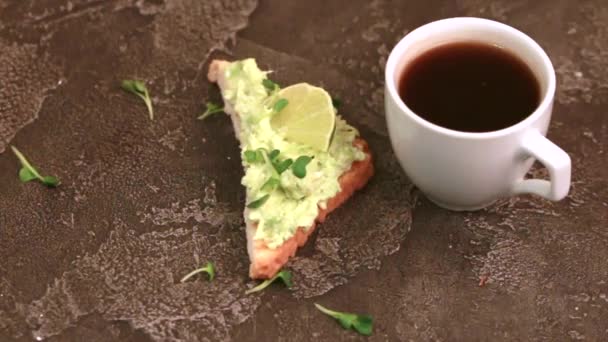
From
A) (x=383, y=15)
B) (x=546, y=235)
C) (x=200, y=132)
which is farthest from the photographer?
(x=383, y=15)

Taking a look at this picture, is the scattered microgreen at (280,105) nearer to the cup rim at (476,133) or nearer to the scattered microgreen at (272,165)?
the scattered microgreen at (272,165)

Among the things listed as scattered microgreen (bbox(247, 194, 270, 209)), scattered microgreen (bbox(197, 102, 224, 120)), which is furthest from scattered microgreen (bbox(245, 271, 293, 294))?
scattered microgreen (bbox(197, 102, 224, 120))

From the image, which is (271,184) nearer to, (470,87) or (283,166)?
(283,166)

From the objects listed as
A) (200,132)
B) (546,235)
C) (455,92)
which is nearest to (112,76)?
(200,132)

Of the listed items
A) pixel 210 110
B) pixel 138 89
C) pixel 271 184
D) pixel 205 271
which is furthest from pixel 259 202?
pixel 138 89

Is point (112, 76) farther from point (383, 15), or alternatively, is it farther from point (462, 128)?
point (462, 128)

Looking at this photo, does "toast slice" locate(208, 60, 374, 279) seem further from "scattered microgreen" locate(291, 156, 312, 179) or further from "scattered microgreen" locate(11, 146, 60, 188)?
"scattered microgreen" locate(11, 146, 60, 188)

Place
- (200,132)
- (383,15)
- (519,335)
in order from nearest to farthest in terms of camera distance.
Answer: (519,335), (200,132), (383,15)
